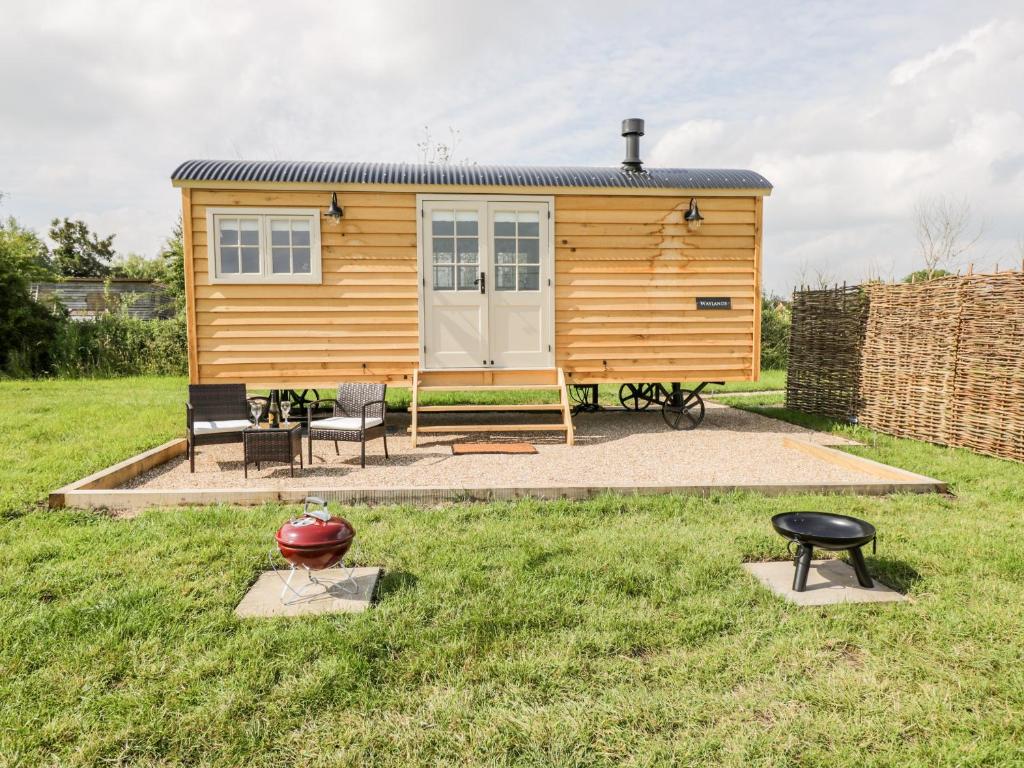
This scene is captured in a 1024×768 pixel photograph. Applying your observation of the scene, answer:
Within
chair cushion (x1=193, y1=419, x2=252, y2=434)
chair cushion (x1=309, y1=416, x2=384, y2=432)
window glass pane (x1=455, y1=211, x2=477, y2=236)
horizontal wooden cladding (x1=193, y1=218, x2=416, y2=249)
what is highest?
window glass pane (x1=455, y1=211, x2=477, y2=236)

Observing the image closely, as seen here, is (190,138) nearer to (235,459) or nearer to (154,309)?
(154,309)

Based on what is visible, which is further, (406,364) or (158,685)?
(406,364)

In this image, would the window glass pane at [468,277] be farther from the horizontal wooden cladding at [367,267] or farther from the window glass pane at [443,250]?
the horizontal wooden cladding at [367,267]

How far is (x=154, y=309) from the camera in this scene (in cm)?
2014

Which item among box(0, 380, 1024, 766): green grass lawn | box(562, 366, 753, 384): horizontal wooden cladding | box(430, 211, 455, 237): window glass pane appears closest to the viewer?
box(0, 380, 1024, 766): green grass lawn

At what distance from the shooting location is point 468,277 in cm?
761

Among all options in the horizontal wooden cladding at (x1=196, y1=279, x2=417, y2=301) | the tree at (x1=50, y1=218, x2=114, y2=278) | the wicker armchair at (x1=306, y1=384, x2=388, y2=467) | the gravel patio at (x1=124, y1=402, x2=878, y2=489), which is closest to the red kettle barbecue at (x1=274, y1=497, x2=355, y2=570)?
the gravel patio at (x1=124, y1=402, x2=878, y2=489)

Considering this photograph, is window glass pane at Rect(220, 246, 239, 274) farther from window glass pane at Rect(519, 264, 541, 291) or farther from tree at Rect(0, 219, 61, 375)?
tree at Rect(0, 219, 61, 375)

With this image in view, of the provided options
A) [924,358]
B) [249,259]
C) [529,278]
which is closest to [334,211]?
[249,259]

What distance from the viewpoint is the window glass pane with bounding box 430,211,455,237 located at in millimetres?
7516

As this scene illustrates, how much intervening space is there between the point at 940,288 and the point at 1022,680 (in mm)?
5525

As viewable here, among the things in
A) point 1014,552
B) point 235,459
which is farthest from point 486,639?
point 235,459

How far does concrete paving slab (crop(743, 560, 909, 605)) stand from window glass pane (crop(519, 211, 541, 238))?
17.2 feet

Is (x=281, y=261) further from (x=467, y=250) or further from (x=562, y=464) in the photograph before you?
(x=562, y=464)
